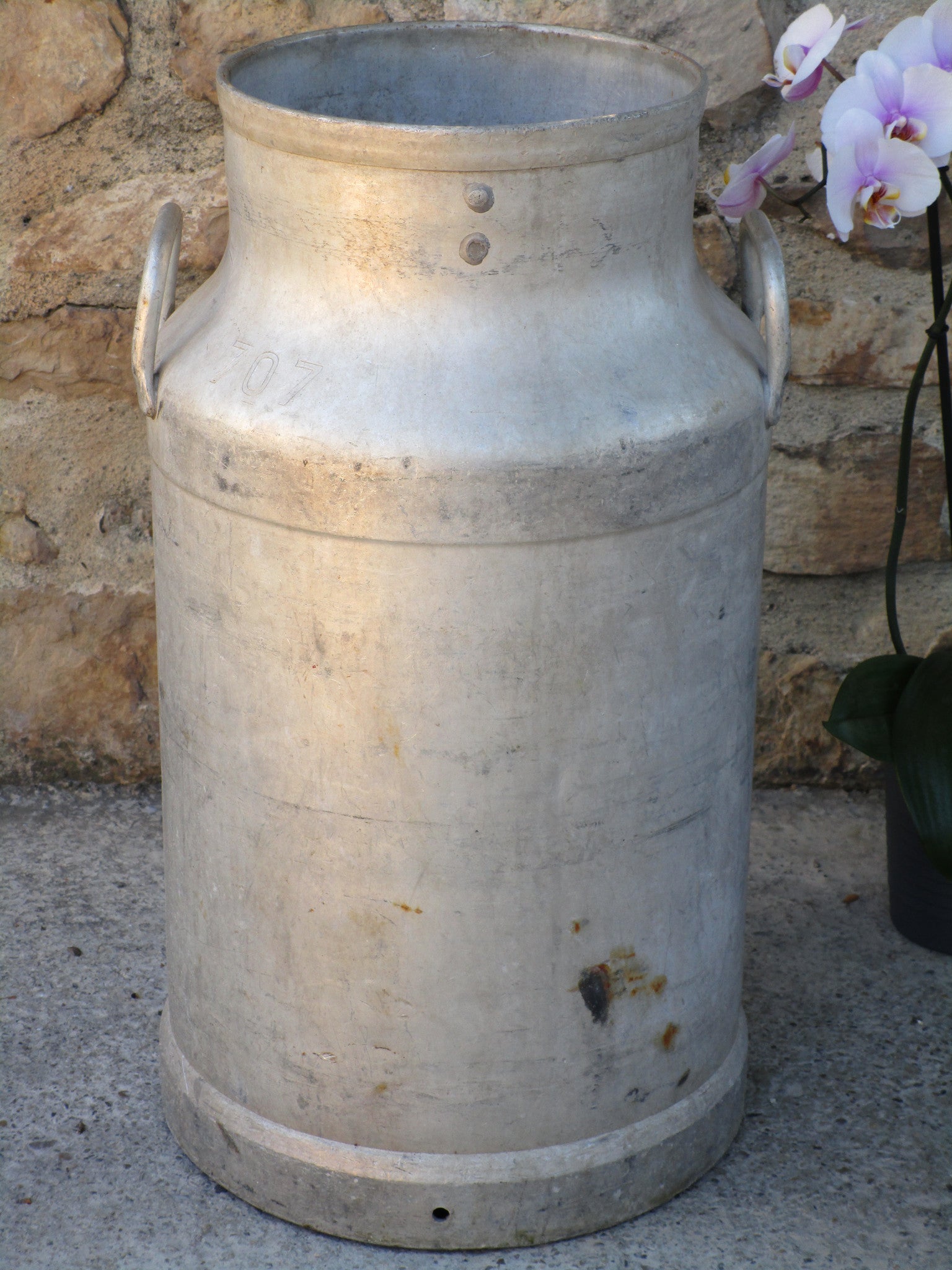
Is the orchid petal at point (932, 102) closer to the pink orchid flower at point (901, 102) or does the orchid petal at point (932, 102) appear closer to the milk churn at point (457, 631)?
the pink orchid flower at point (901, 102)

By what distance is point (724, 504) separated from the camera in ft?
3.85

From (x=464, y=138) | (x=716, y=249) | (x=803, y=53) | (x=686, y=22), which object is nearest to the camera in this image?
(x=464, y=138)

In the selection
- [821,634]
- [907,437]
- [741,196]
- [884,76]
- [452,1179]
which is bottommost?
[452,1179]

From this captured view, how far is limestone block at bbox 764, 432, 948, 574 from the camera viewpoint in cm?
176

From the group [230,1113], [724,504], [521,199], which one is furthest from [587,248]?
[230,1113]

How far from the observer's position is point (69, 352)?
1.72 m

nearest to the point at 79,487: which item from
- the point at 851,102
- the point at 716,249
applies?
the point at 716,249

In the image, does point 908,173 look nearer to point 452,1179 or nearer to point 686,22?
point 686,22

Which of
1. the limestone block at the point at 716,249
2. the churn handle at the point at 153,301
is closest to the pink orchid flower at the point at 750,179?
the limestone block at the point at 716,249

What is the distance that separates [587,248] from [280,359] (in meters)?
0.25

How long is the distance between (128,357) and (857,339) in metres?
0.85

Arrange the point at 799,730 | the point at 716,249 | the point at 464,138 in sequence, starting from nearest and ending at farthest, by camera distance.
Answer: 1. the point at 464,138
2. the point at 716,249
3. the point at 799,730

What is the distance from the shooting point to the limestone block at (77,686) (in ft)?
6.03

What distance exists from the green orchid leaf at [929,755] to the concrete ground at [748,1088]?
25 cm
